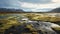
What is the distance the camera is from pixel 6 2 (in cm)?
288

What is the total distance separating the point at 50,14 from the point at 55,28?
0.36 m

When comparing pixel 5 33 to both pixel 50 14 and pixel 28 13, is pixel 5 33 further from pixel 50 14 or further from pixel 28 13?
pixel 50 14

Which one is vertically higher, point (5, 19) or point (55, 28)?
point (5, 19)

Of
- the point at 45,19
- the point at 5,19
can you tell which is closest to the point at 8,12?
the point at 5,19

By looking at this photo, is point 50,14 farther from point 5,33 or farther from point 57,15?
point 5,33

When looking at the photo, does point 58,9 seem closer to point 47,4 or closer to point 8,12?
point 47,4

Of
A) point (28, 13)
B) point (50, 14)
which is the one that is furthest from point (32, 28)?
point (50, 14)

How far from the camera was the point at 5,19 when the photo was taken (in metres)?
2.83

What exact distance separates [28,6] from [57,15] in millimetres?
741

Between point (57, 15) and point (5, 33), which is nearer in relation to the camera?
point (5, 33)

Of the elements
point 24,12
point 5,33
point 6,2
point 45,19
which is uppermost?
point 6,2

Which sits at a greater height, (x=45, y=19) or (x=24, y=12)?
(x=24, y=12)

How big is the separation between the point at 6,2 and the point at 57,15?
1.28 meters

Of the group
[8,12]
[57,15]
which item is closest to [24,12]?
[8,12]
